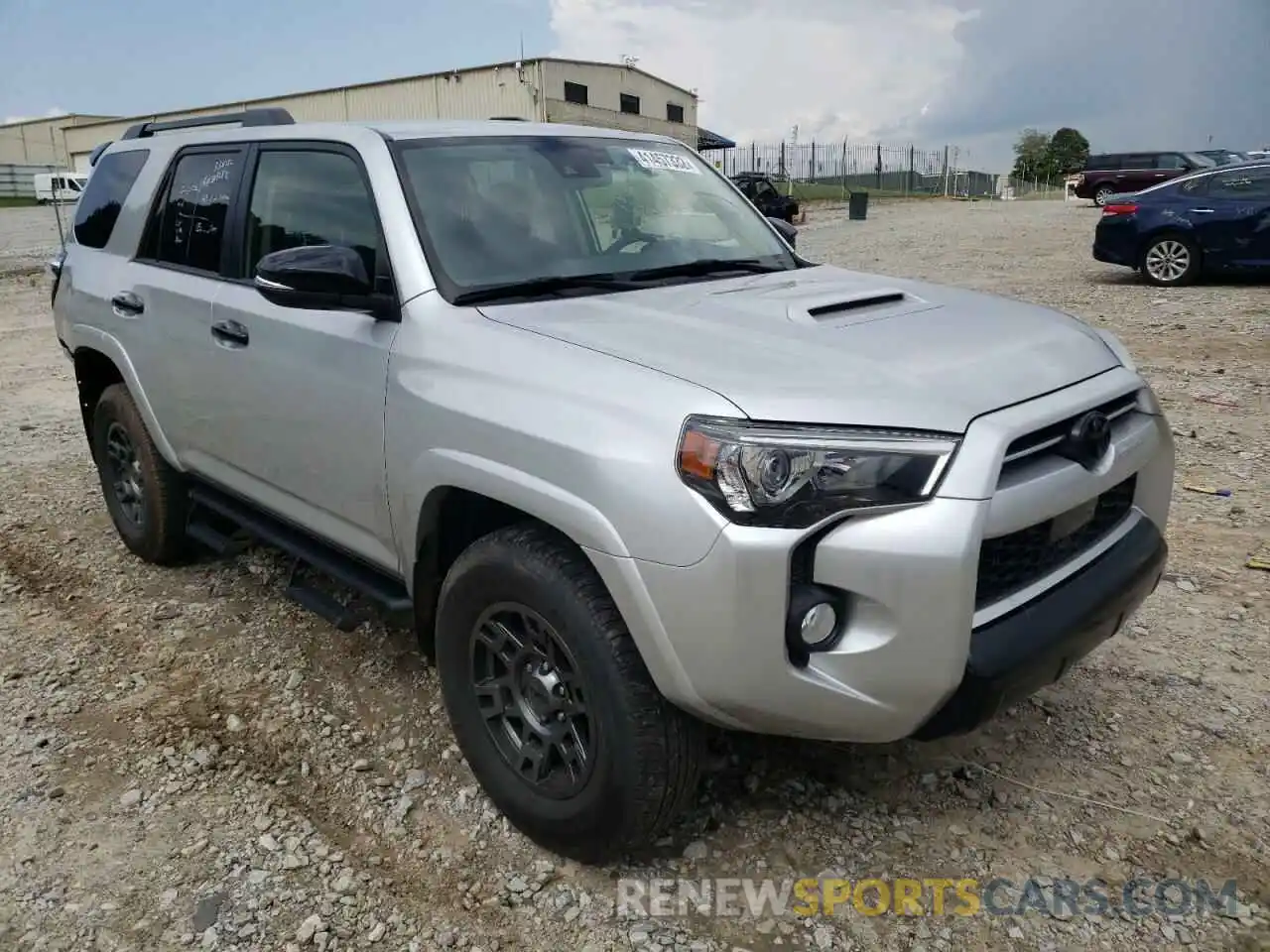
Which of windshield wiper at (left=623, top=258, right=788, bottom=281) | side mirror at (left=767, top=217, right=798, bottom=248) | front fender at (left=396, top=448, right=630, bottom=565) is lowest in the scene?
front fender at (left=396, top=448, right=630, bottom=565)

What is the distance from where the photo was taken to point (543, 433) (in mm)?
2348

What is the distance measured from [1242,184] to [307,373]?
12407mm

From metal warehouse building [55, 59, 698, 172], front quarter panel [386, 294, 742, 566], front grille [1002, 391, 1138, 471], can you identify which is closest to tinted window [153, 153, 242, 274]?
front quarter panel [386, 294, 742, 566]

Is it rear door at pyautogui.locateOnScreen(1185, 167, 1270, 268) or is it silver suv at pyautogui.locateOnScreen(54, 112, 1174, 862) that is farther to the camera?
rear door at pyautogui.locateOnScreen(1185, 167, 1270, 268)

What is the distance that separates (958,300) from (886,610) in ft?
4.31

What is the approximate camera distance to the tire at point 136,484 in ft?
14.4

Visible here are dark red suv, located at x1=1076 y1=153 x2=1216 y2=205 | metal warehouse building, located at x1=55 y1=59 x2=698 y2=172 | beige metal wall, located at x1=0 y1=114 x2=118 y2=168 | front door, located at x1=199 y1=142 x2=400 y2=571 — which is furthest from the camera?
beige metal wall, located at x1=0 y1=114 x2=118 y2=168

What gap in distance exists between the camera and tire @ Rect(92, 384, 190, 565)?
14.4 feet

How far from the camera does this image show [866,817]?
Result: 2818 millimetres

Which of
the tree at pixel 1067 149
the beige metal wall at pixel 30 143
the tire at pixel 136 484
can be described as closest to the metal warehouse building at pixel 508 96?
the beige metal wall at pixel 30 143

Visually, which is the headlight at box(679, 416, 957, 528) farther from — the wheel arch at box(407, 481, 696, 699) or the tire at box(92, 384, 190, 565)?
the tire at box(92, 384, 190, 565)

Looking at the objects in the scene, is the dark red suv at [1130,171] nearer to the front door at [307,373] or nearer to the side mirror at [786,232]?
the side mirror at [786,232]

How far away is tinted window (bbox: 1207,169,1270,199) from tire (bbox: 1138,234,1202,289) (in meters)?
0.65

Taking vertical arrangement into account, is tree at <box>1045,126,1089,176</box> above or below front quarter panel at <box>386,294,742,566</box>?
above
